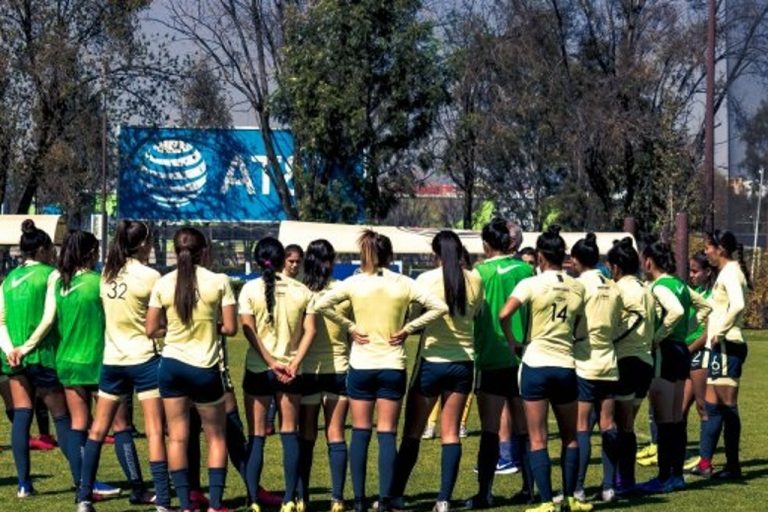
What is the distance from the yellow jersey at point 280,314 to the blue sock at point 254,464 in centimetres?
53

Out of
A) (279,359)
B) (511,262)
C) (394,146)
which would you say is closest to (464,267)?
(511,262)

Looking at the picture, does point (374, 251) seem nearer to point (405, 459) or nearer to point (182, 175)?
point (405, 459)

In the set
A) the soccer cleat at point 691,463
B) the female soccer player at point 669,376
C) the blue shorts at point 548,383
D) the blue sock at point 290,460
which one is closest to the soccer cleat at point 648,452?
the soccer cleat at point 691,463

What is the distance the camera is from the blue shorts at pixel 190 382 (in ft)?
32.2

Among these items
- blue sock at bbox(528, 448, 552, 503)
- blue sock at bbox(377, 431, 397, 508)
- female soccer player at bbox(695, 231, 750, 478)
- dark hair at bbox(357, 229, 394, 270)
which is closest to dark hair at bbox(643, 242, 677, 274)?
female soccer player at bbox(695, 231, 750, 478)

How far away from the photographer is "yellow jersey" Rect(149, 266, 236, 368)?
980cm

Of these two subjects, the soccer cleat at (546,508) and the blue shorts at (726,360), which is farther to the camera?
the blue shorts at (726,360)

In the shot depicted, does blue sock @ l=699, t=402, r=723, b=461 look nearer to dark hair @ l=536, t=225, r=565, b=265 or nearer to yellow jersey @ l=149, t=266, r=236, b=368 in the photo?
dark hair @ l=536, t=225, r=565, b=265

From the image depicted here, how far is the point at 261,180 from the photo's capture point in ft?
159

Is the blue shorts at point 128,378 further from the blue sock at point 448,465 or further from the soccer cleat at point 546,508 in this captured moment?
the soccer cleat at point 546,508

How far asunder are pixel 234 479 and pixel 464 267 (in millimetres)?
3082

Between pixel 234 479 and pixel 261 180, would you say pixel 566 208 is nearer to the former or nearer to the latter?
pixel 261 180

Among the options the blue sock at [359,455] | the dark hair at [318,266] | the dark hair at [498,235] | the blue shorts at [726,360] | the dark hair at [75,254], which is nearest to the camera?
the blue sock at [359,455]

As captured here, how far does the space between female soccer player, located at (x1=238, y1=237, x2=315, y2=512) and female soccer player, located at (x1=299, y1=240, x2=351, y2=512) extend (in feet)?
0.38
